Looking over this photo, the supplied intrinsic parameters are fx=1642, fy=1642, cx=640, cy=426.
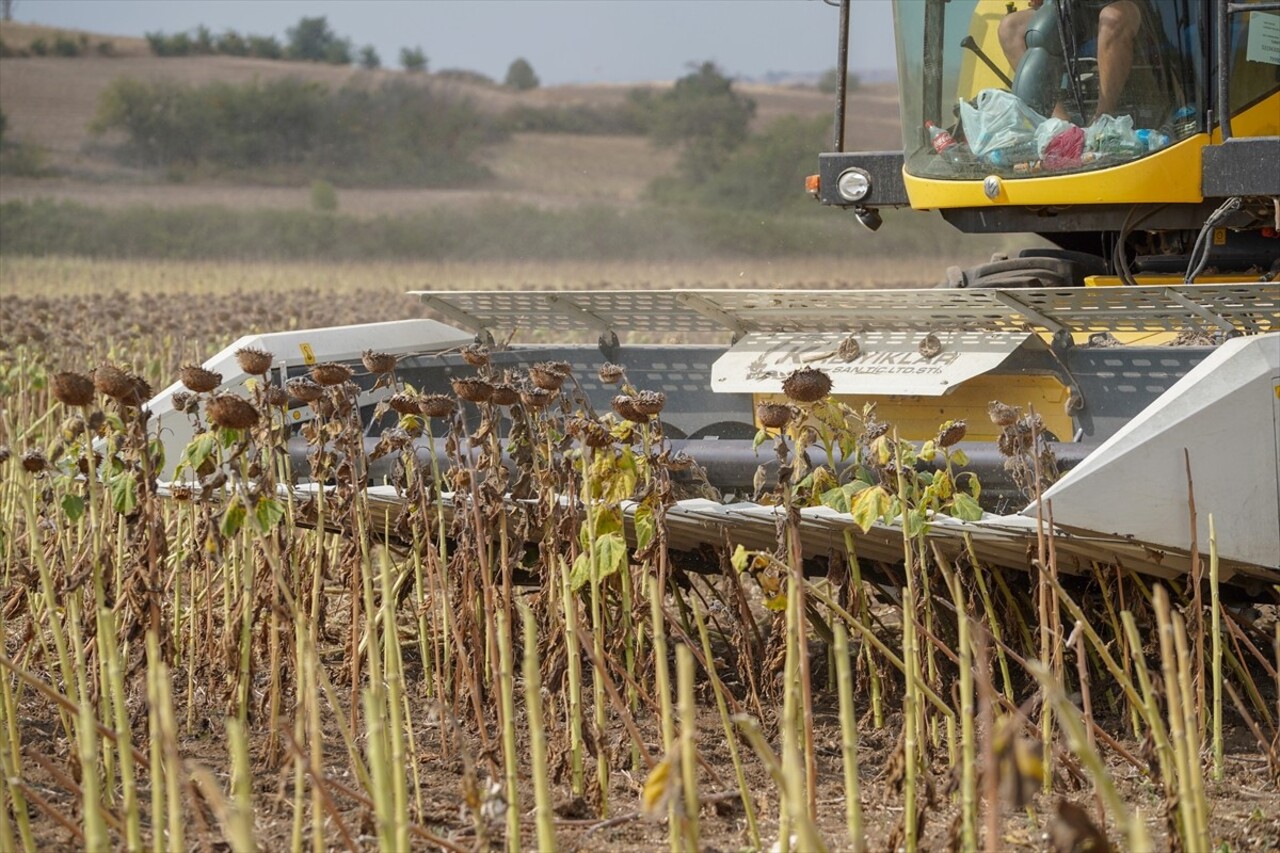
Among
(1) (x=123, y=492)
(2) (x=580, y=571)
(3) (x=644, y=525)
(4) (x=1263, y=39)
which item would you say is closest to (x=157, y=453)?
(1) (x=123, y=492)

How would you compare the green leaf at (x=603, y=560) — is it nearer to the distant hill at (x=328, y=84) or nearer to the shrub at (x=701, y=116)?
the distant hill at (x=328, y=84)

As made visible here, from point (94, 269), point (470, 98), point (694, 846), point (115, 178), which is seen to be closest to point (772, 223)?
point (94, 269)

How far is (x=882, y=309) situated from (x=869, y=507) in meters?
1.09

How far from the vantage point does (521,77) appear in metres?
69.0

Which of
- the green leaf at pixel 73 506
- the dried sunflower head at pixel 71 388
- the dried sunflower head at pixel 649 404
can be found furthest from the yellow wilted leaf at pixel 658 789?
the green leaf at pixel 73 506

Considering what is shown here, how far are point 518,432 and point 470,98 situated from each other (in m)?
55.6

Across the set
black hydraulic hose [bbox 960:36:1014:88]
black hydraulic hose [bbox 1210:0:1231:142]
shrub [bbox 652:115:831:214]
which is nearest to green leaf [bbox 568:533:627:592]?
black hydraulic hose [bbox 1210:0:1231:142]

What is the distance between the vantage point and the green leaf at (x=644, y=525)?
3225mm

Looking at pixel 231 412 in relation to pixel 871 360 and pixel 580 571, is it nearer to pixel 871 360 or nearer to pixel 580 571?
pixel 580 571

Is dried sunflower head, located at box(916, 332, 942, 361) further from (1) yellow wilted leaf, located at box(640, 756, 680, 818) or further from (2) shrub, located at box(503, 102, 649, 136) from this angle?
(2) shrub, located at box(503, 102, 649, 136)

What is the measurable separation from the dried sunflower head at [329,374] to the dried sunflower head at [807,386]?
88 cm

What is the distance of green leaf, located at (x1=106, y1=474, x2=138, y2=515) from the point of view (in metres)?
3.13

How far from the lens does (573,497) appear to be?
3.31m

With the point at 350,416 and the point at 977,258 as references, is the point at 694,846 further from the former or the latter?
the point at 977,258
